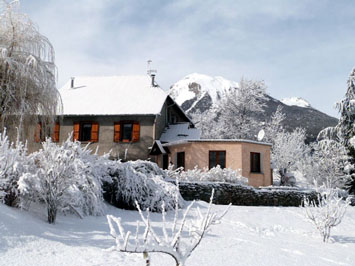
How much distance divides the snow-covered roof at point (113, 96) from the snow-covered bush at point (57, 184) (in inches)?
587

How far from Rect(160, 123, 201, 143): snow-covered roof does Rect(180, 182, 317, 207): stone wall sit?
9713 mm

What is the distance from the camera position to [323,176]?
1067 inches

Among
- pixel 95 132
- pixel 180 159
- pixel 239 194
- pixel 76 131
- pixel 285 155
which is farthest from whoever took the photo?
pixel 285 155

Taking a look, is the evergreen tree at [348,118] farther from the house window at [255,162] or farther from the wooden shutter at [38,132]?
the wooden shutter at [38,132]

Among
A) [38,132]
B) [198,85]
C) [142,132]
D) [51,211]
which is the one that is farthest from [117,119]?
[198,85]

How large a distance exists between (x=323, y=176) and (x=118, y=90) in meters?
16.9

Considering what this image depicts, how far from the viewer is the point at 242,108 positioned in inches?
1517

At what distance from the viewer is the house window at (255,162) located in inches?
890

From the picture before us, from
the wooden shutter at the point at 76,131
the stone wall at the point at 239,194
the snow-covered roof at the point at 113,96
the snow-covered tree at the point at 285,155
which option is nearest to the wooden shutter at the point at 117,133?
the snow-covered roof at the point at 113,96

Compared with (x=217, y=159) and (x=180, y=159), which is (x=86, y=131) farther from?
(x=217, y=159)

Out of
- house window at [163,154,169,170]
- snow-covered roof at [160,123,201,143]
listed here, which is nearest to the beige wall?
house window at [163,154,169,170]

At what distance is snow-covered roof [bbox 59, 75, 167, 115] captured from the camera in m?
25.2

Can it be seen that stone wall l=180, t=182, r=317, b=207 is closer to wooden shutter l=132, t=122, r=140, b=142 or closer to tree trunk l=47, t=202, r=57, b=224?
tree trunk l=47, t=202, r=57, b=224

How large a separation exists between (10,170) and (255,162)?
1724 cm
